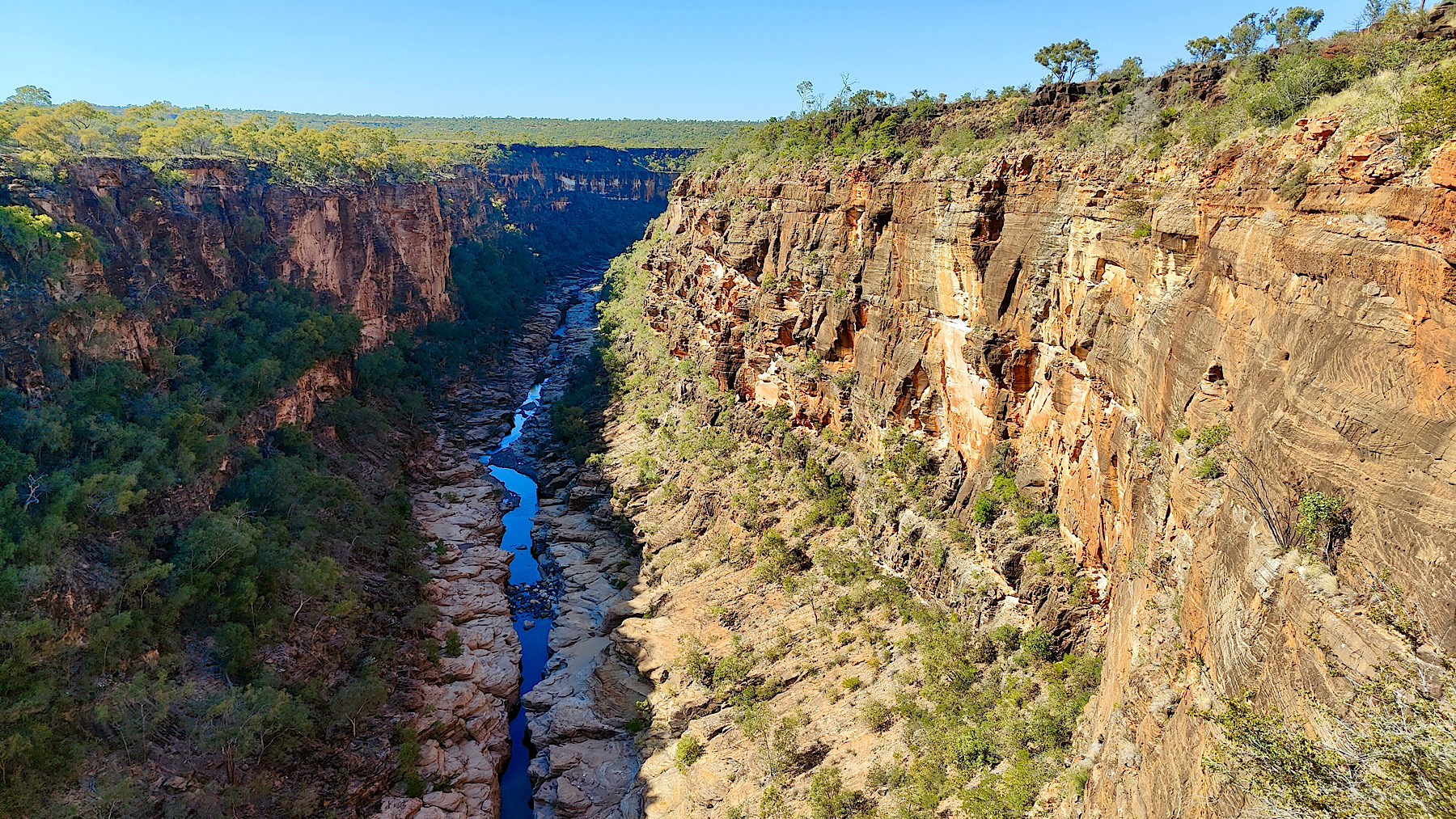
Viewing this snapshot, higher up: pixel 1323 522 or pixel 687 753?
pixel 1323 522

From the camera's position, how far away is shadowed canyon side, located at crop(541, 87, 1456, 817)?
12180 mm

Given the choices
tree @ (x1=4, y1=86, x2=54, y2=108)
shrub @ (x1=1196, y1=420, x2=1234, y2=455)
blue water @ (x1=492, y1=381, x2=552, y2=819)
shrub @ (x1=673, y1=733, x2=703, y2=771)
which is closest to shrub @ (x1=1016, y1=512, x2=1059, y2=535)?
shrub @ (x1=1196, y1=420, x2=1234, y2=455)

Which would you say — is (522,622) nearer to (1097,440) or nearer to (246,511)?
(246,511)

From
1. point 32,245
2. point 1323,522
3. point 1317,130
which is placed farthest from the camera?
point 32,245

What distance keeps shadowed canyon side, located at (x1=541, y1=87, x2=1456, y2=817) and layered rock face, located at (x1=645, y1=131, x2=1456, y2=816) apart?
0.21 ft

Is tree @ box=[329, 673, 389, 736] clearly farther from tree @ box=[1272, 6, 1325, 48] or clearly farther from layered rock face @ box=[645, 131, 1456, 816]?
tree @ box=[1272, 6, 1325, 48]

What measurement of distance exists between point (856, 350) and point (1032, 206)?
12.6 metres

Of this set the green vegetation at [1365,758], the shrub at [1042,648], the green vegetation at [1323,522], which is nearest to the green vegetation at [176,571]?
the shrub at [1042,648]

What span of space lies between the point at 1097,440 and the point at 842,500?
15346 millimetres

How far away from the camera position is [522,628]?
138 ft

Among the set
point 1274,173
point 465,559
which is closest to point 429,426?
point 465,559

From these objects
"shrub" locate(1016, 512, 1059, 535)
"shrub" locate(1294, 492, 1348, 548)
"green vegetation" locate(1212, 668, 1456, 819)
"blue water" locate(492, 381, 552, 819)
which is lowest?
"blue water" locate(492, 381, 552, 819)

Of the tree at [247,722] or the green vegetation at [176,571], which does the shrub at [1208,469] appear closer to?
the tree at [247,722]

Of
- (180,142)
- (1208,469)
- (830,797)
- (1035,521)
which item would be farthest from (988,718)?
(180,142)
